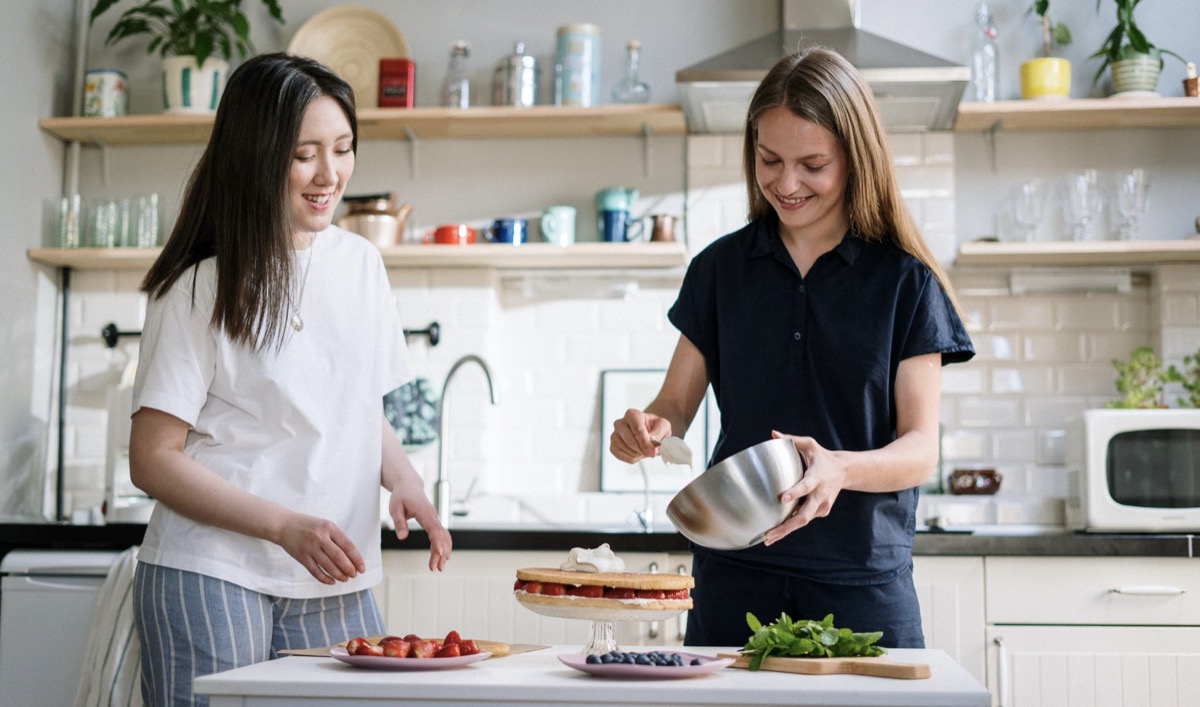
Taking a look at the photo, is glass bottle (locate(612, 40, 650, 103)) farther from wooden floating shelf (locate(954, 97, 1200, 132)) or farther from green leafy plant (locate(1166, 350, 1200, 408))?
green leafy plant (locate(1166, 350, 1200, 408))

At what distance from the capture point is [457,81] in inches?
154

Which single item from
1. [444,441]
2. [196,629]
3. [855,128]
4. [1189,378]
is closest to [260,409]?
[196,629]

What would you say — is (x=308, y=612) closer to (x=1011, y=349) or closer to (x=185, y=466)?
(x=185, y=466)

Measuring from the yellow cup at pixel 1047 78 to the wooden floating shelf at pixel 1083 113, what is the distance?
5 cm

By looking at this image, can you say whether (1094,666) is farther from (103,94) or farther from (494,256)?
(103,94)

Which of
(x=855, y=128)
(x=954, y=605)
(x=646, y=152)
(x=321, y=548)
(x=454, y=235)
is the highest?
(x=646, y=152)

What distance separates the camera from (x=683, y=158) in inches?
154

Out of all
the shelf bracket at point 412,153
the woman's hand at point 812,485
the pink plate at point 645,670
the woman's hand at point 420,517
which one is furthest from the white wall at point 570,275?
the pink plate at point 645,670

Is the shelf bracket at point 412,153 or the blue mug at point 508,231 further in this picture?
the shelf bracket at point 412,153

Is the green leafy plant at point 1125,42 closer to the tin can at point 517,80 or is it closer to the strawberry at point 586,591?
the tin can at point 517,80

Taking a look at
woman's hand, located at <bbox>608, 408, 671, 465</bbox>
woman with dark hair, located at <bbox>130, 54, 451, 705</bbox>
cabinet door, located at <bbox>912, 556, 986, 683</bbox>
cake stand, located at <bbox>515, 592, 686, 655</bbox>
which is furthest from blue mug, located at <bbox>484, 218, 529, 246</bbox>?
cake stand, located at <bbox>515, 592, 686, 655</bbox>

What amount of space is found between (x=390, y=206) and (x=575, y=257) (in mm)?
578

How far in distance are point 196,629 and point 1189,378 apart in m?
2.95

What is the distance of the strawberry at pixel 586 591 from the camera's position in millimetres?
1496
